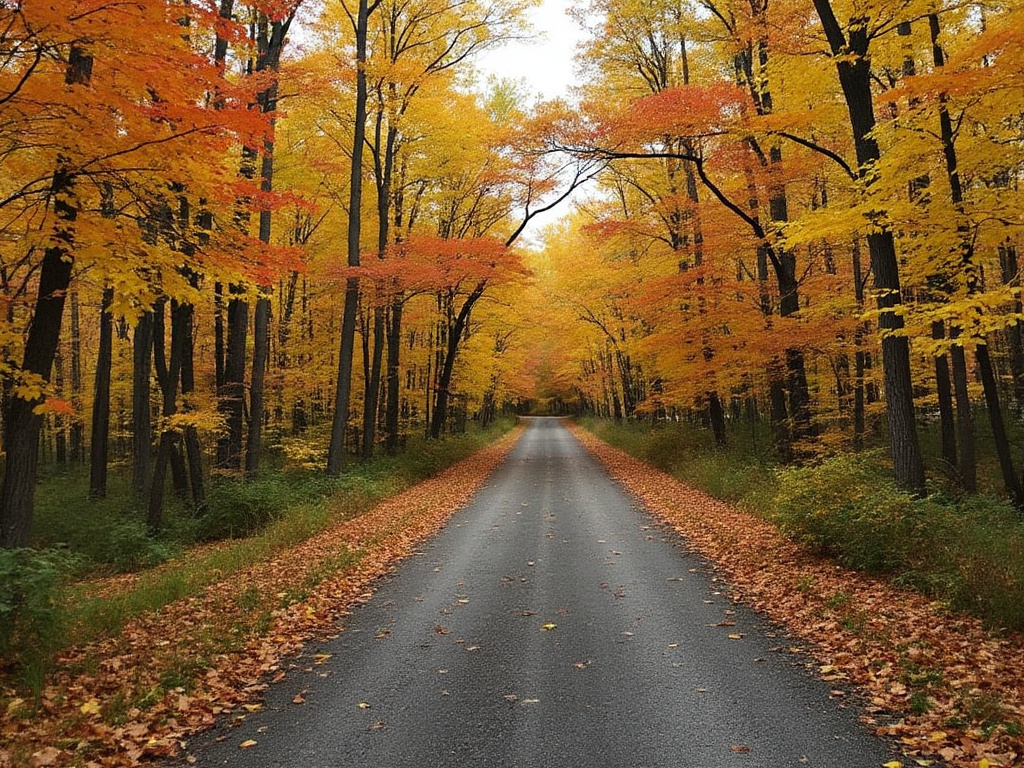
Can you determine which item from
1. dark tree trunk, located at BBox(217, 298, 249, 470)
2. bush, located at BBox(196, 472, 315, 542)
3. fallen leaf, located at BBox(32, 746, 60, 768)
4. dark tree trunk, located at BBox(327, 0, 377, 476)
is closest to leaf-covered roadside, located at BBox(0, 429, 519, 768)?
fallen leaf, located at BBox(32, 746, 60, 768)

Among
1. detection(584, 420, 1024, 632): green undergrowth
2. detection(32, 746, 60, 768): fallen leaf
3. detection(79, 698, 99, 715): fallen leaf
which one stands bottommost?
detection(32, 746, 60, 768): fallen leaf

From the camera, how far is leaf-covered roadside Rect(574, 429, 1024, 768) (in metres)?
3.88

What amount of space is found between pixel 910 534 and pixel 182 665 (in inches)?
315

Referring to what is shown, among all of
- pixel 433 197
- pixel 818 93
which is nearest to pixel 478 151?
pixel 433 197

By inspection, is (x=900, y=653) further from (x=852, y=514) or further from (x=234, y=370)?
(x=234, y=370)

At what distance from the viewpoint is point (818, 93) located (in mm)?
11898

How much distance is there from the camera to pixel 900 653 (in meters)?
5.03

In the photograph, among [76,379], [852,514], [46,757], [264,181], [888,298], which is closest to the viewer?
[46,757]

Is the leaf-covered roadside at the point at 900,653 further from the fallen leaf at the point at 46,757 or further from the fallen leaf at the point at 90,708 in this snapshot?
the fallen leaf at the point at 90,708

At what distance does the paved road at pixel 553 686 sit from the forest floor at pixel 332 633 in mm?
305

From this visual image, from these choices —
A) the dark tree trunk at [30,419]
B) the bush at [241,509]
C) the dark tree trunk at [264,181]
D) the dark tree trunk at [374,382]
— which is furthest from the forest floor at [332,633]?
the dark tree trunk at [374,382]

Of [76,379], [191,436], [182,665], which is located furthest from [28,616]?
[76,379]

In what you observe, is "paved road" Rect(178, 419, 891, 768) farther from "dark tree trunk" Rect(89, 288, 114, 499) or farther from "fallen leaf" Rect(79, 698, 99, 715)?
"dark tree trunk" Rect(89, 288, 114, 499)

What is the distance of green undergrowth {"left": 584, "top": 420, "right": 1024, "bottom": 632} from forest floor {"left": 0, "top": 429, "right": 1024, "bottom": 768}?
0.25 meters
